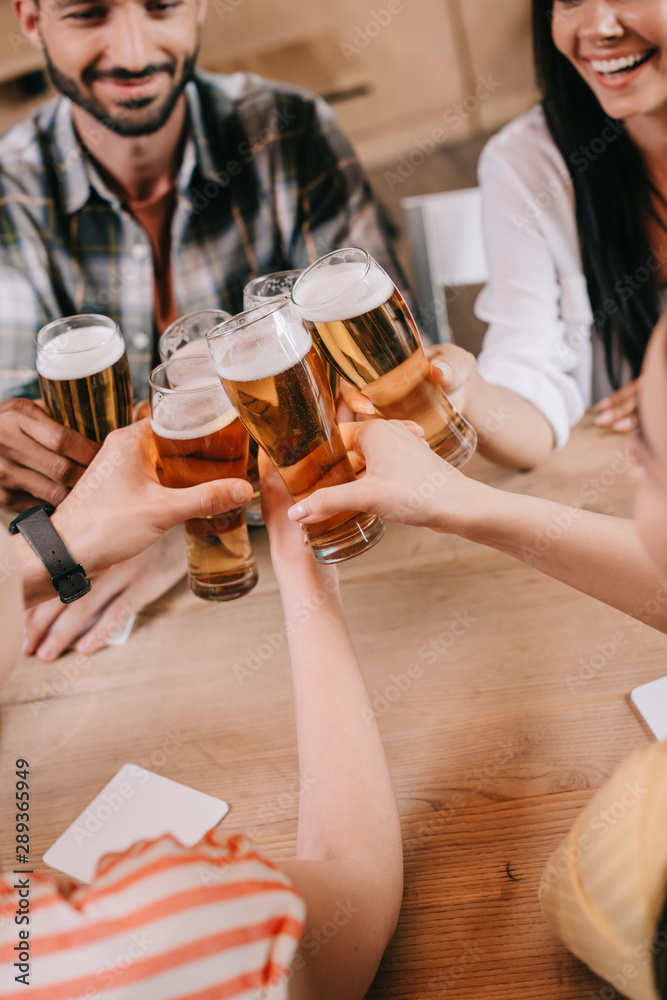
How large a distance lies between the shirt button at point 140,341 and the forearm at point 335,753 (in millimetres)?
1219

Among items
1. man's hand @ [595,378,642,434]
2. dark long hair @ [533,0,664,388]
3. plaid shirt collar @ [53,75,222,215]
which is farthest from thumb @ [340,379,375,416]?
plaid shirt collar @ [53,75,222,215]

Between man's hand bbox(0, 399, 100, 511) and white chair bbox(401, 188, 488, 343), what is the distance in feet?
3.31

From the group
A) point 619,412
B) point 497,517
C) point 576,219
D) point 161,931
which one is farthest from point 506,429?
point 161,931

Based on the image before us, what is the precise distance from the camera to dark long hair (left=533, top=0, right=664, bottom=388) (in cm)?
151

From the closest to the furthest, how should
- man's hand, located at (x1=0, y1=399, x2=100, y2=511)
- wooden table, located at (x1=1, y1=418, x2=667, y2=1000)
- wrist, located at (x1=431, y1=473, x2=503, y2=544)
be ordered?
wooden table, located at (x1=1, y1=418, x2=667, y2=1000) < wrist, located at (x1=431, y1=473, x2=503, y2=544) < man's hand, located at (x1=0, y1=399, x2=100, y2=511)

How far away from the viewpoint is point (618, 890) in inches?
20.0

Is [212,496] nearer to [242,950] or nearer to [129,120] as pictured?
[242,950]

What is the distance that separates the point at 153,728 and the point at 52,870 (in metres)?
0.19

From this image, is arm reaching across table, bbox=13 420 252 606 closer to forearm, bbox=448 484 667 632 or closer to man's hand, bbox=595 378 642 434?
forearm, bbox=448 484 667 632

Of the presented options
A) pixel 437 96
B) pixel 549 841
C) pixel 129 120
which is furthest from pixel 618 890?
pixel 437 96

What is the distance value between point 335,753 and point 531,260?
1.18m

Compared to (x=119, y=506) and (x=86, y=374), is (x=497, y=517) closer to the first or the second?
(x=119, y=506)

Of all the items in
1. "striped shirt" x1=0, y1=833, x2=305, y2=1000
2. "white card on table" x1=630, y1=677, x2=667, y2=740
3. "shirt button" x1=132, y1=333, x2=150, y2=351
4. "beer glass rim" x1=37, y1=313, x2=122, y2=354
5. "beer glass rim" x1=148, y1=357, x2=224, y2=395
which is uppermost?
"beer glass rim" x1=37, y1=313, x2=122, y2=354

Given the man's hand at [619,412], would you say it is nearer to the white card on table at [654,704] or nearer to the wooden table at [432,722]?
the wooden table at [432,722]
